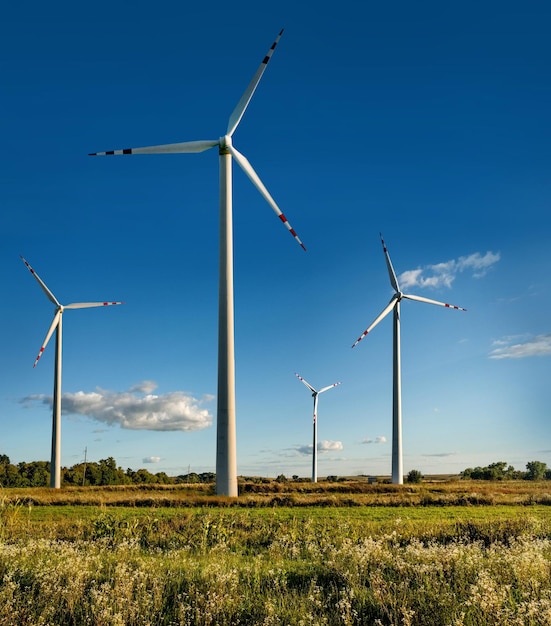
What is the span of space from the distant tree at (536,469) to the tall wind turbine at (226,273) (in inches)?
4502

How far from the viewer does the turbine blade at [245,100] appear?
39922mm

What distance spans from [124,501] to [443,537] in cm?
2099

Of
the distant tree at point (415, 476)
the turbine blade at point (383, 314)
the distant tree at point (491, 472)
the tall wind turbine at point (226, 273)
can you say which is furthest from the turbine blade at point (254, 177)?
the distant tree at point (491, 472)

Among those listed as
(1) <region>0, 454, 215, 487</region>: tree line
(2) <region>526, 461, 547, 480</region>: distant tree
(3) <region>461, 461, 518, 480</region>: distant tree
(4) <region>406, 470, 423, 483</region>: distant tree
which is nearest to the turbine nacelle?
(4) <region>406, 470, 423, 483</region>: distant tree

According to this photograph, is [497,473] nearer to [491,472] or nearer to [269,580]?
[491,472]

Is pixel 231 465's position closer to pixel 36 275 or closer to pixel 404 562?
pixel 404 562

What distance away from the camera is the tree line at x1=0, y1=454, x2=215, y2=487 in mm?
109250

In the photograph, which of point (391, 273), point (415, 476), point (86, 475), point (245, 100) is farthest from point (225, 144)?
point (86, 475)

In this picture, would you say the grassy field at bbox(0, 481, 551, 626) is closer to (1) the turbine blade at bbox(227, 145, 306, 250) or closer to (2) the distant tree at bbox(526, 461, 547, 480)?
(1) the turbine blade at bbox(227, 145, 306, 250)

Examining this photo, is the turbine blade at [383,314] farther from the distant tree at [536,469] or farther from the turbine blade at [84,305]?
the distant tree at [536,469]

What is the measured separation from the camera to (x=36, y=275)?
67.3 meters

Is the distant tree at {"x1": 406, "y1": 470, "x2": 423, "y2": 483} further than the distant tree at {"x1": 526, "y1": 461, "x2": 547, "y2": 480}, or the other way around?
the distant tree at {"x1": 526, "y1": 461, "x2": 547, "y2": 480}

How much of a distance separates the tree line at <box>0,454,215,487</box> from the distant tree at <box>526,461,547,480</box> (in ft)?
236

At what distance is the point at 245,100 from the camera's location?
4172cm
